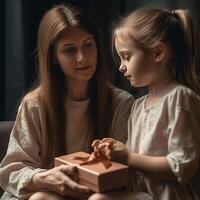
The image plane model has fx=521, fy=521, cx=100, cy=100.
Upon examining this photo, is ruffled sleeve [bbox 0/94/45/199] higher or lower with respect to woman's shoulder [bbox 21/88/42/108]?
lower

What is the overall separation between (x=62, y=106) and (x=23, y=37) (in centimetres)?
46

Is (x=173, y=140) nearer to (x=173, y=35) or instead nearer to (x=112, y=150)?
(x=112, y=150)

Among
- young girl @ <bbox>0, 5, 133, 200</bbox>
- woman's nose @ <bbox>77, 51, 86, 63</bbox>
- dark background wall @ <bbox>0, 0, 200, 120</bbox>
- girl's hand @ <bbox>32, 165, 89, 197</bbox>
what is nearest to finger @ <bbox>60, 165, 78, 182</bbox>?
girl's hand @ <bbox>32, 165, 89, 197</bbox>

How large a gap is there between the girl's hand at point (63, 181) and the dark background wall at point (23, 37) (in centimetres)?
65

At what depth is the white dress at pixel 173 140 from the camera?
4.42ft

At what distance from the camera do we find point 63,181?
54.9 inches

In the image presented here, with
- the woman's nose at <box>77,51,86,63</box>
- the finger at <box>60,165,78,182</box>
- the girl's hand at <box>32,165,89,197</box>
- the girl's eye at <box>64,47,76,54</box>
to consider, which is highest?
the girl's eye at <box>64,47,76,54</box>

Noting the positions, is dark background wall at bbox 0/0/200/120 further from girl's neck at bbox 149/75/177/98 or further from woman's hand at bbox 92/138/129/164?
woman's hand at bbox 92/138/129/164

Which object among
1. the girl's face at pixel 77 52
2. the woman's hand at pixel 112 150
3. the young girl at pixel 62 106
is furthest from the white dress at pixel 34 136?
the woman's hand at pixel 112 150

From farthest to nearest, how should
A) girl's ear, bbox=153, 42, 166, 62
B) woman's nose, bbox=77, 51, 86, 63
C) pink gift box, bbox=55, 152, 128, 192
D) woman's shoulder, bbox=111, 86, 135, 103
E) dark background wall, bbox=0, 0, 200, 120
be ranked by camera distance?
dark background wall, bbox=0, 0, 200, 120
woman's shoulder, bbox=111, 86, 135, 103
woman's nose, bbox=77, 51, 86, 63
girl's ear, bbox=153, 42, 166, 62
pink gift box, bbox=55, 152, 128, 192

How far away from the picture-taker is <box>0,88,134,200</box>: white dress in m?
1.58

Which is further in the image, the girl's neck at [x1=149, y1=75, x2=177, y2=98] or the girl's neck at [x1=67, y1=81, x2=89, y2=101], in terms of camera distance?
the girl's neck at [x1=67, y1=81, x2=89, y2=101]

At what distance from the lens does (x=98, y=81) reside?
1.68 meters

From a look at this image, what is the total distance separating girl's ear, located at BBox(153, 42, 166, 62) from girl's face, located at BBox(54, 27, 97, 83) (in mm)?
242
